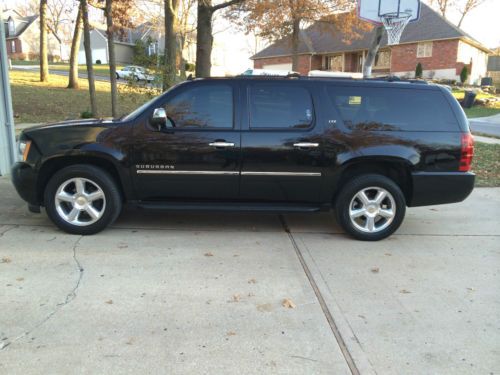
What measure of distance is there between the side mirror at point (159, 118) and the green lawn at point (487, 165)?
20.0 feet

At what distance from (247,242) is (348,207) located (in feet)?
4.00

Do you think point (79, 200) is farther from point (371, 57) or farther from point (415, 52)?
point (415, 52)

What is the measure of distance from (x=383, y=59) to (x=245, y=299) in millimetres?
47224

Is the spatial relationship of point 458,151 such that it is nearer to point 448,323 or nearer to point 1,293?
point 448,323

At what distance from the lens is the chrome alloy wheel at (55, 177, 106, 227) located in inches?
202

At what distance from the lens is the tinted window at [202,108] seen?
5.11m

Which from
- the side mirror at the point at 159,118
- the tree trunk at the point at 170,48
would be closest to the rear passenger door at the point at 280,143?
the side mirror at the point at 159,118

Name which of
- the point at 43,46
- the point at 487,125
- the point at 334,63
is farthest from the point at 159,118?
the point at 334,63

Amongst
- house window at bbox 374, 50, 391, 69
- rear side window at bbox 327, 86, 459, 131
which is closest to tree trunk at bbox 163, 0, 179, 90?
rear side window at bbox 327, 86, 459, 131

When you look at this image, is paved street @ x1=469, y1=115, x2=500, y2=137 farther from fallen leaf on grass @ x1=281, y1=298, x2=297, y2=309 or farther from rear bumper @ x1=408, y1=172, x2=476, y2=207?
fallen leaf on grass @ x1=281, y1=298, x2=297, y2=309

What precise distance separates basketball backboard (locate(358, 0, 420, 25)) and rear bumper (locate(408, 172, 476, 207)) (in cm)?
658

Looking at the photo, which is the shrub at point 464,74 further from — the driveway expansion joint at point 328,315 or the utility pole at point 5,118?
the driveway expansion joint at point 328,315

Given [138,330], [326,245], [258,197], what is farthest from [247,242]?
[138,330]

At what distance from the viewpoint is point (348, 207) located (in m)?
5.20
